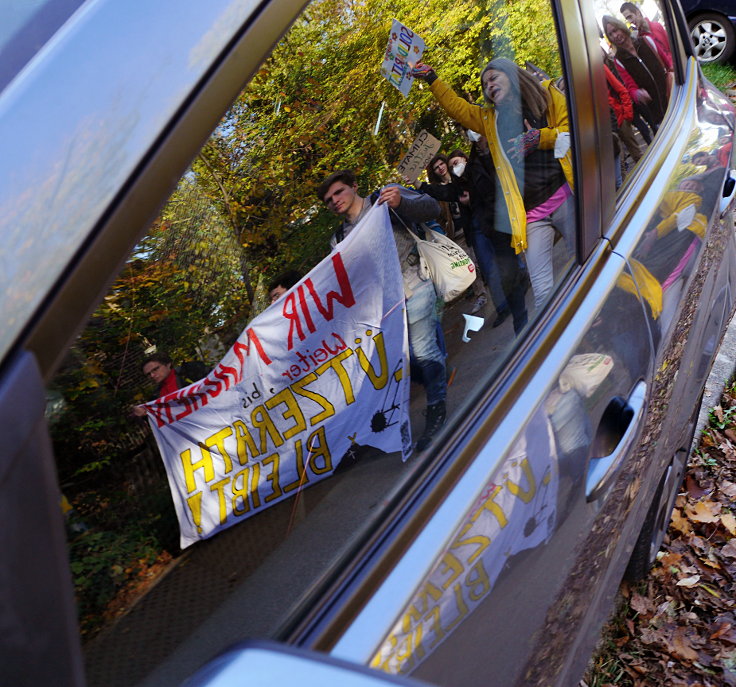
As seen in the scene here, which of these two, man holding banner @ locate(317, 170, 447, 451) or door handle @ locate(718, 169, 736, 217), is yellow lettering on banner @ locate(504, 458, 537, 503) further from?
door handle @ locate(718, 169, 736, 217)

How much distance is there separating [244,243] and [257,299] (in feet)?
0.29

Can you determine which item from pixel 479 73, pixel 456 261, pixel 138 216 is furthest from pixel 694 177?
pixel 138 216

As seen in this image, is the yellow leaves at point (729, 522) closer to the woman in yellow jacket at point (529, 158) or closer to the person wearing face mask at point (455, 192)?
the woman in yellow jacket at point (529, 158)

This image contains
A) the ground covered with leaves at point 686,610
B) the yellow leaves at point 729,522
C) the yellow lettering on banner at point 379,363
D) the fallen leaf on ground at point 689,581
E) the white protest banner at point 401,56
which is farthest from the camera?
the yellow leaves at point 729,522

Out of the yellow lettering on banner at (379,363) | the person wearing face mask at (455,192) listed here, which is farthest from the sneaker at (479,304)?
the yellow lettering on banner at (379,363)

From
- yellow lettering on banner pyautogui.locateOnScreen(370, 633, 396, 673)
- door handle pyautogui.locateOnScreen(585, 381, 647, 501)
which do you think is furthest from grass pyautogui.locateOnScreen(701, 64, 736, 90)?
yellow lettering on banner pyautogui.locateOnScreen(370, 633, 396, 673)

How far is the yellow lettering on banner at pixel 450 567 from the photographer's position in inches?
45.6

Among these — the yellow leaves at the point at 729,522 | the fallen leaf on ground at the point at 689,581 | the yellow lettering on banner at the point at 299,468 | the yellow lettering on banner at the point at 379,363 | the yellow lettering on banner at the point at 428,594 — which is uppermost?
the yellow lettering on banner at the point at 379,363

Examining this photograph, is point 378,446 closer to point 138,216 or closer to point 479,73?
point 138,216

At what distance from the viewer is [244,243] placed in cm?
120

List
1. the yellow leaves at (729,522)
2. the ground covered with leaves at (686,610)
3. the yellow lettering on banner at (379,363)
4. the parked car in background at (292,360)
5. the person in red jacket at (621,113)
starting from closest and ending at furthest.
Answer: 1. the parked car in background at (292,360)
2. the yellow lettering on banner at (379,363)
3. the person in red jacket at (621,113)
4. the ground covered with leaves at (686,610)
5. the yellow leaves at (729,522)

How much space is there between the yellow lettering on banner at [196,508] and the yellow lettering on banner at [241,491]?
0.06 metres

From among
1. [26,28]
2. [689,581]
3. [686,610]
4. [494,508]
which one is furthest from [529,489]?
[689,581]

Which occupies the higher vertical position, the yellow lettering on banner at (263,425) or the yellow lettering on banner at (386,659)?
the yellow lettering on banner at (263,425)
